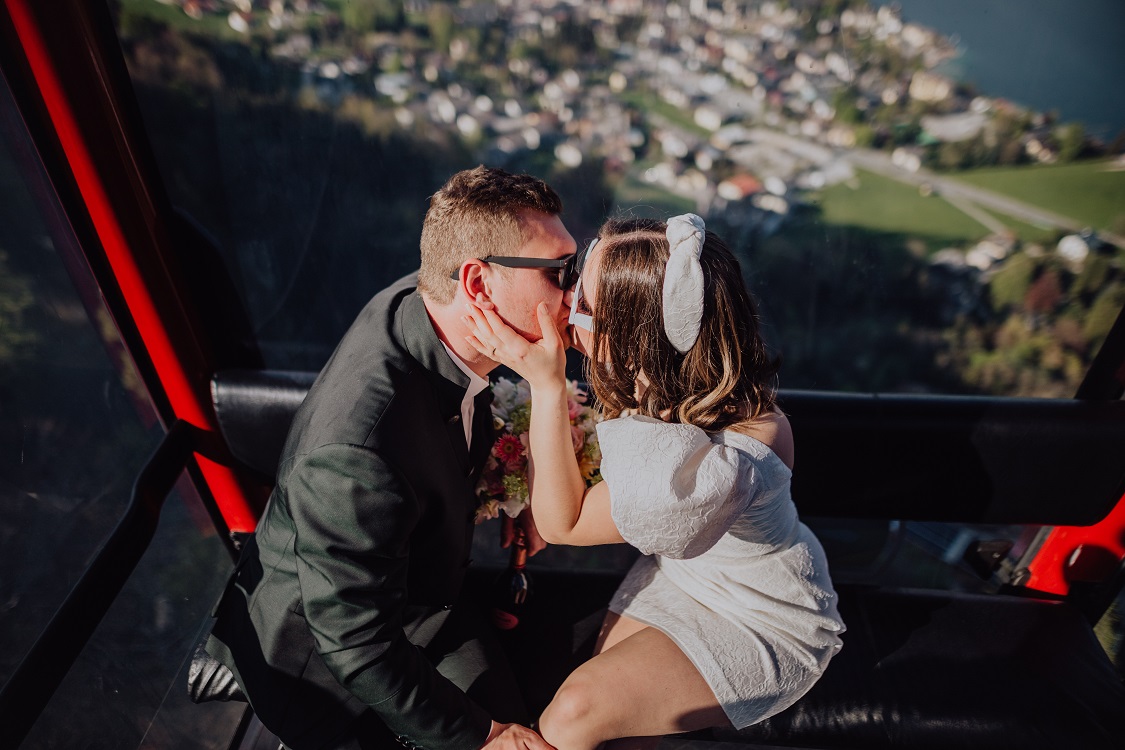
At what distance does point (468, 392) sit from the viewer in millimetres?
1979

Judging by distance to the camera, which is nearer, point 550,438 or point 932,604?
point 550,438

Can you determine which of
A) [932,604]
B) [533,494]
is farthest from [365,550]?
[932,604]

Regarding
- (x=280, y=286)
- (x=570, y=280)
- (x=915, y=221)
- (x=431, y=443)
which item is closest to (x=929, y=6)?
(x=915, y=221)

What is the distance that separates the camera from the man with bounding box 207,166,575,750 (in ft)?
5.48

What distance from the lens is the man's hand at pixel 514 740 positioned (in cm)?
189

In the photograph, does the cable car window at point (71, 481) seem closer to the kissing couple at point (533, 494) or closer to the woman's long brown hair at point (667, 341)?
the kissing couple at point (533, 494)

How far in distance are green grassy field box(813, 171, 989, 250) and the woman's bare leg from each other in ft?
5.92

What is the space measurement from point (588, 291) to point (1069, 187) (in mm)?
2032

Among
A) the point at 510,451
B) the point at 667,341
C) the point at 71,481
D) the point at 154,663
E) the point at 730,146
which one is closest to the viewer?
the point at 667,341

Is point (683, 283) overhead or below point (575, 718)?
overhead

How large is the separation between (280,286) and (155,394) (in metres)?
0.67

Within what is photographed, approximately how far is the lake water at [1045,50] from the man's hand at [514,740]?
8.74 ft

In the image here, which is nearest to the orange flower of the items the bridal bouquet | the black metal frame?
the bridal bouquet

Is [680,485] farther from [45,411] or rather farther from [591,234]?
[45,411]
